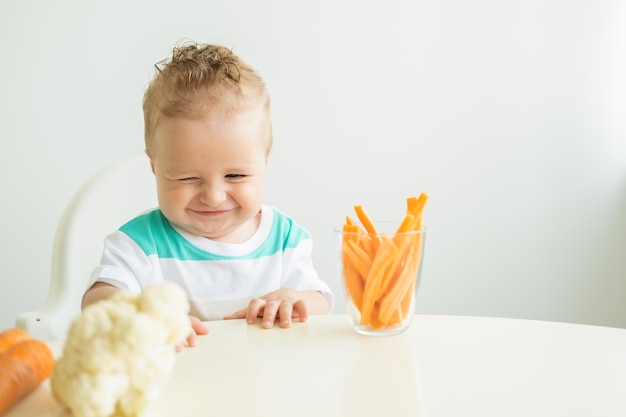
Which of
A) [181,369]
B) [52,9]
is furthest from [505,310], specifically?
[181,369]

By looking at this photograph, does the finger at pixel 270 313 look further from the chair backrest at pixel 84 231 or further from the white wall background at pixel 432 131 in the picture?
the white wall background at pixel 432 131

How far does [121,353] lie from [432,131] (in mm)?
1695

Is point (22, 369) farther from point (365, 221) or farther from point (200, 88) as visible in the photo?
point (200, 88)

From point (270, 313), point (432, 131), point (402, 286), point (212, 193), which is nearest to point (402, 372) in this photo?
point (402, 286)

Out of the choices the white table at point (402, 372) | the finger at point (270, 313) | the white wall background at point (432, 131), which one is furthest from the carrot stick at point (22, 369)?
the white wall background at point (432, 131)

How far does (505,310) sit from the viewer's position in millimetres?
2182

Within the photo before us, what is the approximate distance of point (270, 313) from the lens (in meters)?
0.84

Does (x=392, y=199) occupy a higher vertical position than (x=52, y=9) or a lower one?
lower

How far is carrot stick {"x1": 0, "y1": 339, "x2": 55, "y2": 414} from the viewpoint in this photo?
1.89ft

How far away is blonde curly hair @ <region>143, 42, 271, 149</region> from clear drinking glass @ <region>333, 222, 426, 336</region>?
38 cm

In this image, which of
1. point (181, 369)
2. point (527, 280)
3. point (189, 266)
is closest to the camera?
point (181, 369)

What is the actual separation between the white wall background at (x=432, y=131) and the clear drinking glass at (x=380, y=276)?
1257 mm

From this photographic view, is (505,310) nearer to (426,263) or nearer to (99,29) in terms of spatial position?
(426,263)

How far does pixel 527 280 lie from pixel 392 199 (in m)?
0.48
